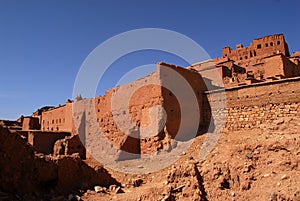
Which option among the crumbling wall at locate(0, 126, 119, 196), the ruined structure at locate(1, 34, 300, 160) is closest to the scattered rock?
the crumbling wall at locate(0, 126, 119, 196)

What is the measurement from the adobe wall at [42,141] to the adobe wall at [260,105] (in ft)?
35.4

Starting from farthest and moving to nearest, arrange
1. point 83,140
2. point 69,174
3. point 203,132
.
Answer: point 83,140 → point 203,132 → point 69,174

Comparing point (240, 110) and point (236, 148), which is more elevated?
point (240, 110)

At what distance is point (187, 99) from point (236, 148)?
639 centimetres

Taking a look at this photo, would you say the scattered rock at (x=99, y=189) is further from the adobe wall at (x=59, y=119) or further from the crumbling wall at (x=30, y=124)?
the crumbling wall at (x=30, y=124)

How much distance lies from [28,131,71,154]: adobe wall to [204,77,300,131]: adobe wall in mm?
10788

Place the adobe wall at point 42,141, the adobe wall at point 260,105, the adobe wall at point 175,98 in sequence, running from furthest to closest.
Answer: the adobe wall at point 42,141, the adobe wall at point 175,98, the adobe wall at point 260,105

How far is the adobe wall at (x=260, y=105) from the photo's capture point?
43.9 feet

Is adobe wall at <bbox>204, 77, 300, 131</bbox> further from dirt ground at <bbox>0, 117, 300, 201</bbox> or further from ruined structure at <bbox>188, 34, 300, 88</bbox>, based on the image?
dirt ground at <bbox>0, 117, 300, 201</bbox>

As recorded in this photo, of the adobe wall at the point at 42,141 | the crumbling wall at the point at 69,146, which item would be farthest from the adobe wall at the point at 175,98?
the adobe wall at the point at 42,141

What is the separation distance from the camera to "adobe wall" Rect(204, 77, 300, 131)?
1337 centimetres

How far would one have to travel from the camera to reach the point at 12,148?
27.8 ft

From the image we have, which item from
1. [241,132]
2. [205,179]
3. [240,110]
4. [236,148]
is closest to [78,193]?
[205,179]

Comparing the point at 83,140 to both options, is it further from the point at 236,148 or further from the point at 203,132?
the point at 236,148
